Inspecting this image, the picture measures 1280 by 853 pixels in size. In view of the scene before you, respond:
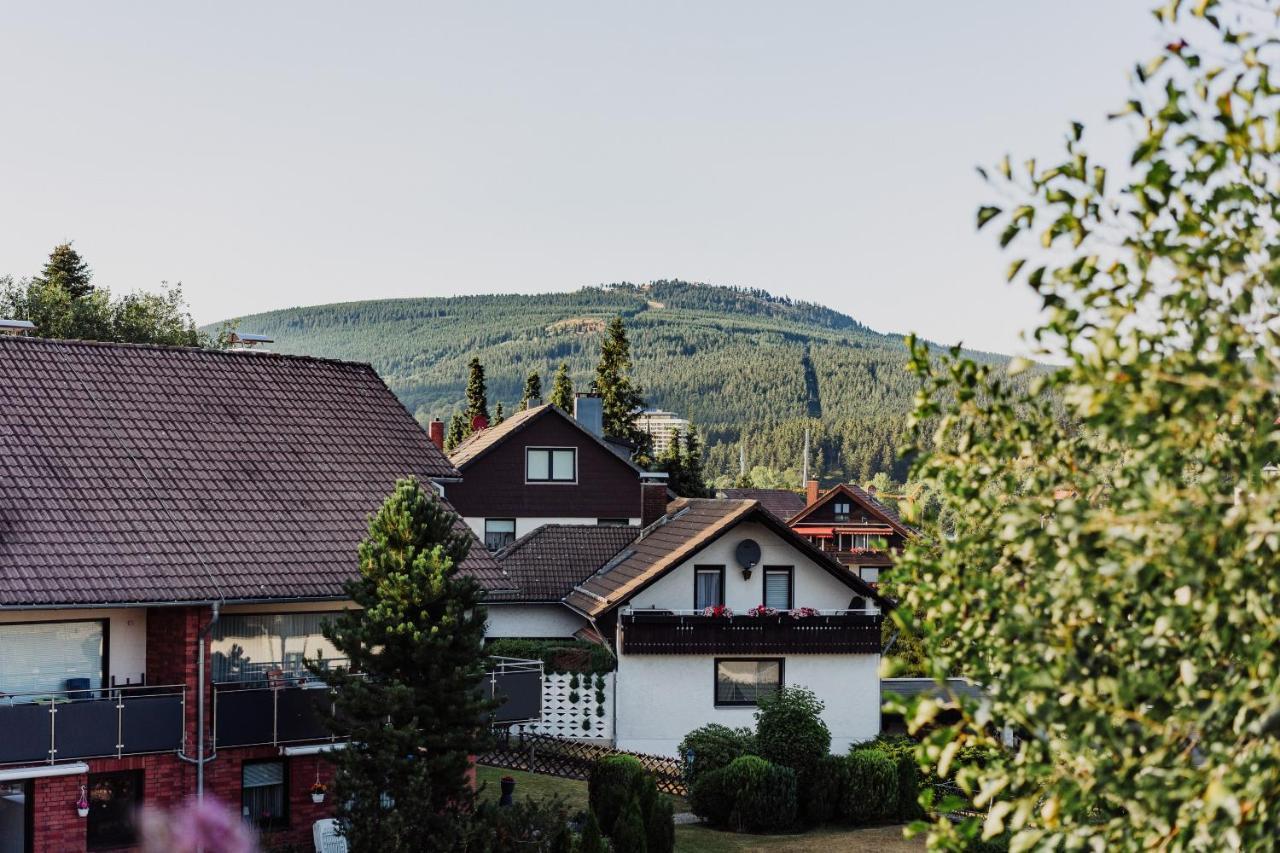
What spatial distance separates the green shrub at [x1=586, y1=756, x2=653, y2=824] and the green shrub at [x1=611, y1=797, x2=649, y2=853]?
0.69m

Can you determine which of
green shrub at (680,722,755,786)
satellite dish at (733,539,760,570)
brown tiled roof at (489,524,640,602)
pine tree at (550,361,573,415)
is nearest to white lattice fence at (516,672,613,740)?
satellite dish at (733,539,760,570)

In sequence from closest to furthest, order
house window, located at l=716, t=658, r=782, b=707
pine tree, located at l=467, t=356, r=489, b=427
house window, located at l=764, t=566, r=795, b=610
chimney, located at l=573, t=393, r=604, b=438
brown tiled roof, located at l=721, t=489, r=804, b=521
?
house window, located at l=716, t=658, r=782, b=707 → house window, located at l=764, t=566, r=795, b=610 → chimney, located at l=573, t=393, r=604, b=438 → pine tree, located at l=467, t=356, r=489, b=427 → brown tiled roof, located at l=721, t=489, r=804, b=521

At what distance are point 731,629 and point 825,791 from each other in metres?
6.41

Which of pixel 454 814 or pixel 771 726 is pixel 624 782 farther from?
pixel 771 726

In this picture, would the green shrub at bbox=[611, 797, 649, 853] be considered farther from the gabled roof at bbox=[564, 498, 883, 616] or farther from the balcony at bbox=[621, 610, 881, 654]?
the gabled roof at bbox=[564, 498, 883, 616]

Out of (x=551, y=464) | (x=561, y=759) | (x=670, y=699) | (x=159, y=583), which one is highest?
(x=551, y=464)

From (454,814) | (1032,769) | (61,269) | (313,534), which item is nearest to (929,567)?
(1032,769)

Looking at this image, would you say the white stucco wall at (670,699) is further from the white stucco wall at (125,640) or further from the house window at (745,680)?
the white stucco wall at (125,640)

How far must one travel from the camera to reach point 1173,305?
6.14 m

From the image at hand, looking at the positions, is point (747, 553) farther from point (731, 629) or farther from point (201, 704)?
point (201, 704)

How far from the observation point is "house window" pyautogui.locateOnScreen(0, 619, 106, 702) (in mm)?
18234

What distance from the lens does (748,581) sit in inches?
1259

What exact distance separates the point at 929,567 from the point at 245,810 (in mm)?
14493

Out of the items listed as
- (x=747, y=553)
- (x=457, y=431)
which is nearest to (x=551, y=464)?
(x=747, y=553)
